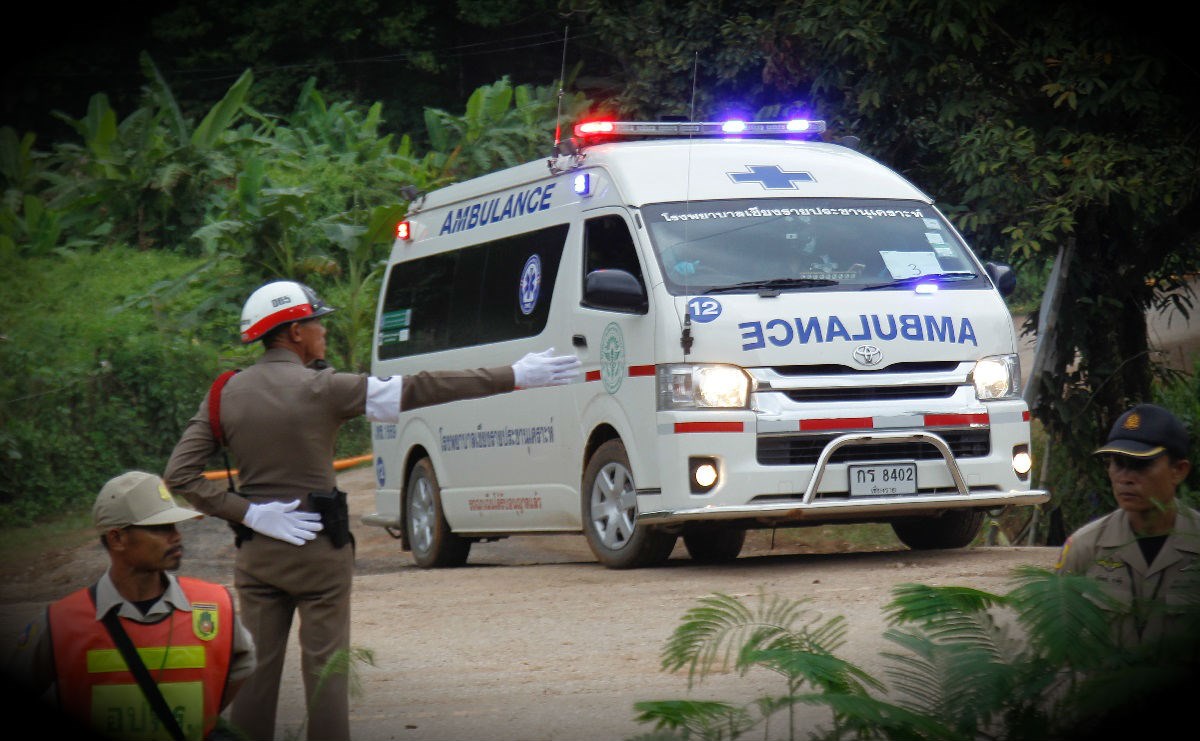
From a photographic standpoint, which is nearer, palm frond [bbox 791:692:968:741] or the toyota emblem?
palm frond [bbox 791:692:968:741]

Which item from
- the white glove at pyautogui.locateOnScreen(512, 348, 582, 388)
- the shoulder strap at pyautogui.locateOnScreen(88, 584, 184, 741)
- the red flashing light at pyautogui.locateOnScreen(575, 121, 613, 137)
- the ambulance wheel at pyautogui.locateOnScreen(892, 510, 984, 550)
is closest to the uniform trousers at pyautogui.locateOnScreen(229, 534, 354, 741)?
the white glove at pyautogui.locateOnScreen(512, 348, 582, 388)

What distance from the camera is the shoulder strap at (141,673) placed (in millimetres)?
4387

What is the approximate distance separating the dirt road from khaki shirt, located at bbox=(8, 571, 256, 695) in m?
1.32

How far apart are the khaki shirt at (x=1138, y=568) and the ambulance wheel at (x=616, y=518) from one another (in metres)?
5.49

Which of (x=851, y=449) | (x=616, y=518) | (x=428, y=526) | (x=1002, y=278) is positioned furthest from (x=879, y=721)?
(x=428, y=526)

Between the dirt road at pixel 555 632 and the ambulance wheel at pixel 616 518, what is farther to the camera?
A: the ambulance wheel at pixel 616 518

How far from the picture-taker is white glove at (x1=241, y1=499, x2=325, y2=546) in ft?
18.7

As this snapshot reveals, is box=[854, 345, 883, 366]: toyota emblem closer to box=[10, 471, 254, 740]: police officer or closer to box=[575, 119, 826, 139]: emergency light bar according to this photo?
box=[575, 119, 826, 139]: emergency light bar

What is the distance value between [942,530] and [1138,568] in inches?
259

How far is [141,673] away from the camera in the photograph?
439cm

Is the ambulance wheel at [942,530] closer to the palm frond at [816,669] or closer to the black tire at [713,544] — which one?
the black tire at [713,544]

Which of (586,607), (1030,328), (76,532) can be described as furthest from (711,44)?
(586,607)

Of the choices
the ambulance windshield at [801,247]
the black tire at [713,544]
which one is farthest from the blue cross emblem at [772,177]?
the black tire at [713,544]

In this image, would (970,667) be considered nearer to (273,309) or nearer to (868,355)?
(273,309)
